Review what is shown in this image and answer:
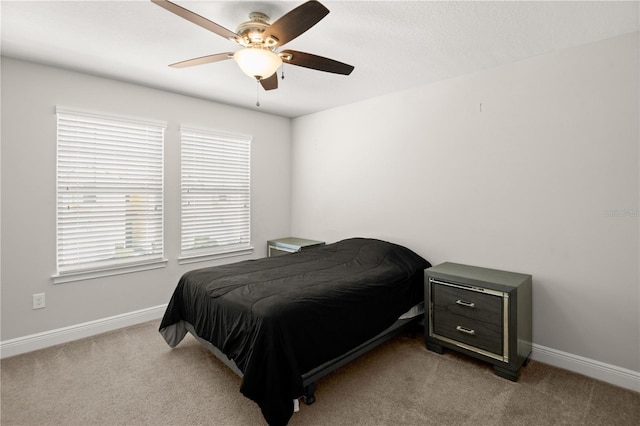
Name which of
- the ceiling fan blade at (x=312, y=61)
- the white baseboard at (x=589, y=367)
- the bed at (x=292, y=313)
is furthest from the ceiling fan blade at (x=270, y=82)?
the white baseboard at (x=589, y=367)

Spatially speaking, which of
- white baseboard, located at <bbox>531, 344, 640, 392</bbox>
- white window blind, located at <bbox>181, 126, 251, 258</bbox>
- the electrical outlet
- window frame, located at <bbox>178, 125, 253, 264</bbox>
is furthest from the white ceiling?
white baseboard, located at <bbox>531, 344, 640, 392</bbox>

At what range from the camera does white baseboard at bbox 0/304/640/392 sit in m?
2.27

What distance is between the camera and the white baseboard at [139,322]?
2.27 meters

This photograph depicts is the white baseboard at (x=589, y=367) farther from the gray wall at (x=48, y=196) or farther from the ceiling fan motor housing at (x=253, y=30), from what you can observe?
the gray wall at (x=48, y=196)

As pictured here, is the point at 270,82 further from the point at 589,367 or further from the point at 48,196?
the point at 589,367

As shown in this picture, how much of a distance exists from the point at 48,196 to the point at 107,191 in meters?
0.44

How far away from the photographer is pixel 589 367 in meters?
2.37

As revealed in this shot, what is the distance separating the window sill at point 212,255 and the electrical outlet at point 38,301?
3.95ft

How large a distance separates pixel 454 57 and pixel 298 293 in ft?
7.29

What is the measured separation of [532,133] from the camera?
2.60m

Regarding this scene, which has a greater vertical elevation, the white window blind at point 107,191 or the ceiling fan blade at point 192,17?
the ceiling fan blade at point 192,17

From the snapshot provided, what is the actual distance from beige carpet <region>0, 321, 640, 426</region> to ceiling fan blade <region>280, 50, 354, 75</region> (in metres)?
2.19

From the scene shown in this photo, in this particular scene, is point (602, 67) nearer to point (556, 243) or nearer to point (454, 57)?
point (454, 57)

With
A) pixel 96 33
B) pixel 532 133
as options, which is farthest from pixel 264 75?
pixel 532 133
